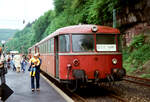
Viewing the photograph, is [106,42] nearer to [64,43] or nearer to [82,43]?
[82,43]

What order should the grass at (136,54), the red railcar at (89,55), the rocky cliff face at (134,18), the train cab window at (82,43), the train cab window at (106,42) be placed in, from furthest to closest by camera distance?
the rocky cliff face at (134,18) < the grass at (136,54) < the train cab window at (106,42) < the train cab window at (82,43) < the red railcar at (89,55)

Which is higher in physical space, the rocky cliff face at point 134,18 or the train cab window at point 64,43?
the rocky cliff face at point 134,18

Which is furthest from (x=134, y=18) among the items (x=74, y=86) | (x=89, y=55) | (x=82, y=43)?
(x=89, y=55)

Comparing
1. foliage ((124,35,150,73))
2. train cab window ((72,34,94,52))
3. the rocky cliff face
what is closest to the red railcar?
train cab window ((72,34,94,52))

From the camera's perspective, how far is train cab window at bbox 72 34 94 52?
31.3 ft

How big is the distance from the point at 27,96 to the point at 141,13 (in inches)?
564

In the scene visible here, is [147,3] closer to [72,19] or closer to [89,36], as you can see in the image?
[89,36]

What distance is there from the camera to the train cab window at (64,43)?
9633 mm

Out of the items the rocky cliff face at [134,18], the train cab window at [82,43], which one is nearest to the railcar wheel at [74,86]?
the train cab window at [82,43]

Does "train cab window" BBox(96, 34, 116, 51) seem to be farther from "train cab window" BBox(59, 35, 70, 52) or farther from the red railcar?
"train cab window" BBox(59, 35, 70, 52)

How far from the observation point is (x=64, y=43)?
9.78 metres

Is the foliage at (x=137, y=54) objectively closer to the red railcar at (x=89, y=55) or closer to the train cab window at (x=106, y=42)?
the train cab window at (x=106, y=42)

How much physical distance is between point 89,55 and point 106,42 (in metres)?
0.93

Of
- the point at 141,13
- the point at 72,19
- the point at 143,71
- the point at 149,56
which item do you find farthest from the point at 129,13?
the point at 72,19
